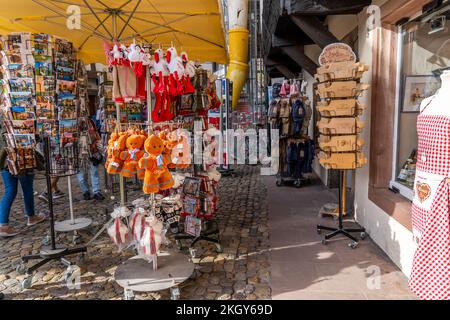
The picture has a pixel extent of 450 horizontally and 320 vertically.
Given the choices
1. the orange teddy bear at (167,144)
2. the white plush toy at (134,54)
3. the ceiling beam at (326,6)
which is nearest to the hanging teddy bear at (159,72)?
the white plush toy at (134,54)

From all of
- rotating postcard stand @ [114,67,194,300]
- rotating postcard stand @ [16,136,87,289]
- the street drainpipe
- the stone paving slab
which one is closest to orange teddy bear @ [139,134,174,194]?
rotating postcard stand @ [114,67,194,300]

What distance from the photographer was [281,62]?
9758 mm

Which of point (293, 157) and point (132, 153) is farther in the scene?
point (293, 157)

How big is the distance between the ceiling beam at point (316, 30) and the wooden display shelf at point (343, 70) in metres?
0.76

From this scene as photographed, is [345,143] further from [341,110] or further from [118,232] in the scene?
[118,232]

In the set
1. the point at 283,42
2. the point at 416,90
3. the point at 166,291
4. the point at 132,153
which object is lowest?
the point at 166,291

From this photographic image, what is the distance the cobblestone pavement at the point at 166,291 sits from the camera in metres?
2.80

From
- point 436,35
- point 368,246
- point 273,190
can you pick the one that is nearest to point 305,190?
point 273,190

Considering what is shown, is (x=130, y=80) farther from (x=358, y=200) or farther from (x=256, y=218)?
(x=358, y=200)

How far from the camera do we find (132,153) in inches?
106

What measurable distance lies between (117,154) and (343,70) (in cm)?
249

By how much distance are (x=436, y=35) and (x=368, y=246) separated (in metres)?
2.14

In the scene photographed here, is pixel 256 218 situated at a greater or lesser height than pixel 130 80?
lesser

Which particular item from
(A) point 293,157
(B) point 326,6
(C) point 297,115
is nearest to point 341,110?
(B) point 326,6
